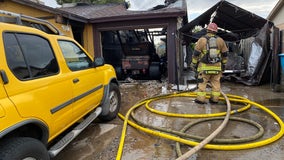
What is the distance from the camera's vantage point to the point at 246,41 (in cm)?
1173

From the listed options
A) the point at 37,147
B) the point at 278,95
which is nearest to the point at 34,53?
the point at 37,147

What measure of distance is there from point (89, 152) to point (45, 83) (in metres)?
1.49

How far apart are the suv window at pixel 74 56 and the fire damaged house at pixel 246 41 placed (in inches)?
242

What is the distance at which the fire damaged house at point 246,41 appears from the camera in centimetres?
863

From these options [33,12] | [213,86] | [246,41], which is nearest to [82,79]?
[213,86]

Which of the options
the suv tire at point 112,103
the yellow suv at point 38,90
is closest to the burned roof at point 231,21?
the suv tire at point 112,103

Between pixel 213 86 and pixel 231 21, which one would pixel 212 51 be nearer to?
pixel 213 86

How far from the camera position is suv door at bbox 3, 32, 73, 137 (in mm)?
2428

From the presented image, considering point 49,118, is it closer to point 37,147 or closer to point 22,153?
point 37,147

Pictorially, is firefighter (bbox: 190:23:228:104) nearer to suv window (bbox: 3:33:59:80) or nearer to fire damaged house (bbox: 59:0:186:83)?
fire damaged house (bbox: 59:0:186:83)

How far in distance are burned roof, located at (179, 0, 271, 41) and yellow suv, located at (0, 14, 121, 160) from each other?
686 cm

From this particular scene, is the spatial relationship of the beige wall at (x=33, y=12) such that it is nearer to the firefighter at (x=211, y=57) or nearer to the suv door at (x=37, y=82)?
the firefighter at (x=211, y=57)

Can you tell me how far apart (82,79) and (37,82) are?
1131mm

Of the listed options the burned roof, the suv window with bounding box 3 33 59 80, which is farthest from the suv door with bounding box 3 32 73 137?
the burned roof
